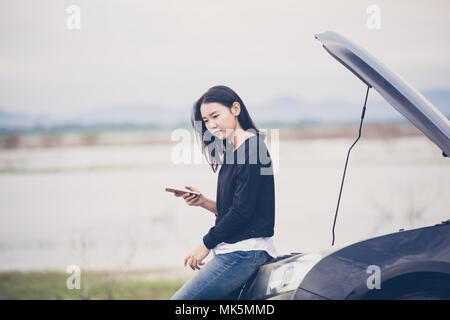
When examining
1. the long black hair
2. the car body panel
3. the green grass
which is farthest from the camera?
the green grass

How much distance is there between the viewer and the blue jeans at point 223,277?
2080 mm

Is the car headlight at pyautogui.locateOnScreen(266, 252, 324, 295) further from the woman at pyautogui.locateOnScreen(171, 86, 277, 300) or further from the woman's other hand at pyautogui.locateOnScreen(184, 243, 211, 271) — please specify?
the woman's other hand at pyautogui.locateOnScreen(184, 243, 211, 271)

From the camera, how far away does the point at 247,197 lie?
2.09 m

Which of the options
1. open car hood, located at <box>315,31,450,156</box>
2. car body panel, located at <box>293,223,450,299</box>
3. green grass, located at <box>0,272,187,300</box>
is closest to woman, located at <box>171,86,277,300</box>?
car body panel, located at <box>293,223,450,299</box>

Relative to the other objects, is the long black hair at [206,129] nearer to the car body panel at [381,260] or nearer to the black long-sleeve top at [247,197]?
the black long-sleeve top at [247,197]

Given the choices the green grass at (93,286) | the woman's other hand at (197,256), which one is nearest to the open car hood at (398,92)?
the woman's other hand at (197,256)

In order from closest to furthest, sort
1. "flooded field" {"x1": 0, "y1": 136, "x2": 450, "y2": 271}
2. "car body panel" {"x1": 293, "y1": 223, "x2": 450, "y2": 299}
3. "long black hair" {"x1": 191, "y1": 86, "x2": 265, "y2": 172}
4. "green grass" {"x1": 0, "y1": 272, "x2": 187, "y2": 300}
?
"car body panel" {"x1": 293, "y1": 223, "x2": 450, "y2": 299} < "long black hair" {"x1": 191, "y1": 86, "x2": 265, "y2": 172} < "green grass" {"x1": 0, "y1": 272, "x2": 187, "y2": 300} < "flooded field" {"x1": 0, "y1": 136, "x2": 450, "y2": 271}

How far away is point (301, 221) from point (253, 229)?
420 cm

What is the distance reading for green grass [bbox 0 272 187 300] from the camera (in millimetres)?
4270

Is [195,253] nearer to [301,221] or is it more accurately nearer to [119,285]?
[119,285]

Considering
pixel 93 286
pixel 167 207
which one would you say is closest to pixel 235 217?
pixel 93 286

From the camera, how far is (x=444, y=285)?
1.90m

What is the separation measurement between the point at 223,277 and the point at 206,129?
62cm
